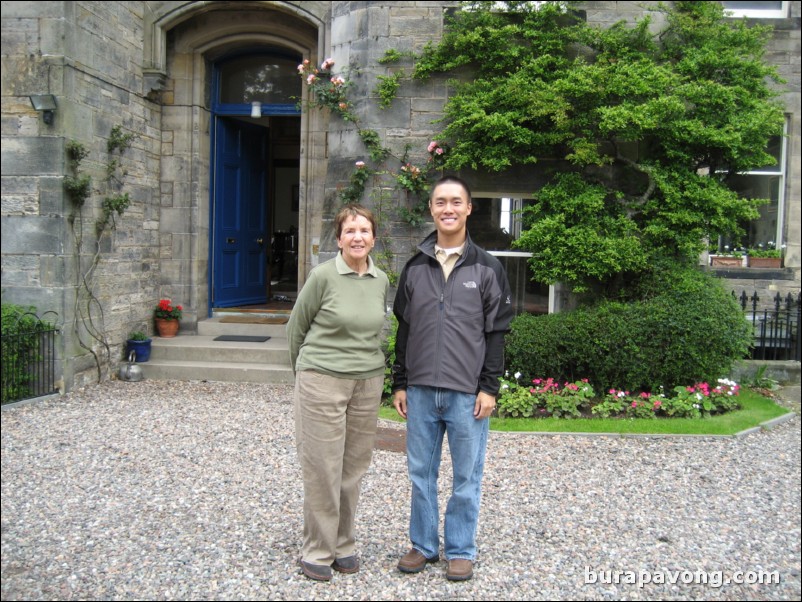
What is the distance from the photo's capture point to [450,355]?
11.6 feet

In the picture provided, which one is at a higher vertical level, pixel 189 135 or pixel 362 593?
pixel 189 135

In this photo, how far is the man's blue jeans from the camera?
3.54 m

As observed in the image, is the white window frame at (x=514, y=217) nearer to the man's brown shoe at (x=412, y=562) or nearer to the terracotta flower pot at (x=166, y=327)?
the terracotta flower pot at (x=166, y=327)

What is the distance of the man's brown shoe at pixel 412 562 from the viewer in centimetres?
367

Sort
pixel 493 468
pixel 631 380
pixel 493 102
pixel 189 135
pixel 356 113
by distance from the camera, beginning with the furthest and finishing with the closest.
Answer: pixel 189 135, pixel 356 113, pixel 493 102, pixel 631 380, pixel 493 468

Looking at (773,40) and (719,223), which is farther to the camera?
(773,40)

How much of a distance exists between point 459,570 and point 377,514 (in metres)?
1.02

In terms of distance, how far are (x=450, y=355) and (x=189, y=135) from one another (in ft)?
25.4

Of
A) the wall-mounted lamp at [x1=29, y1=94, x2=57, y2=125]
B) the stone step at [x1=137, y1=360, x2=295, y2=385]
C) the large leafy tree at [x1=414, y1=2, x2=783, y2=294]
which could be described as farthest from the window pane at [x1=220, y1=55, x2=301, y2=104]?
the stone step at [x1=137, y1=360, x2=295, y2=385]

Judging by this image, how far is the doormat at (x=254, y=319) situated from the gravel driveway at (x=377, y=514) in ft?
11.0

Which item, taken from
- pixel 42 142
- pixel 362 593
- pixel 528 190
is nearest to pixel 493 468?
pixel 362 593

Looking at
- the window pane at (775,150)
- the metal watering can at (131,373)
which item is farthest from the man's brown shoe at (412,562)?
the window pane at (775,150)

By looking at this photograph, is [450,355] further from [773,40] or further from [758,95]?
[773,40]

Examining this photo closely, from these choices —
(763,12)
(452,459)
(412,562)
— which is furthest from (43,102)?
(763,12)
